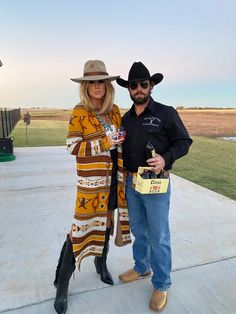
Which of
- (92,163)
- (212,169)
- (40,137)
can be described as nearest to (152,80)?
(92,163)

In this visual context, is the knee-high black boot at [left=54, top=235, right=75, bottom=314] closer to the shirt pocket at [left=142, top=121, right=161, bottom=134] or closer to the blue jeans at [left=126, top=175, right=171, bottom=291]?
the blue jeans at [left=126, top=175, right=171, bottom=291]

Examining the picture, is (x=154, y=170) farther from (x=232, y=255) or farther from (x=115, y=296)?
(x=232, y=255)

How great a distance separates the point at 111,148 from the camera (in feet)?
6.85

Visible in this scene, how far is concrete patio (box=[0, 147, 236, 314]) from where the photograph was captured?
2160 millimetres

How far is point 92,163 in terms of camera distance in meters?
2.07

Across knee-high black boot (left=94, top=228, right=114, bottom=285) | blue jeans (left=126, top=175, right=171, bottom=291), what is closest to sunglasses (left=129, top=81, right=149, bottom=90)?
blue jeans (left=126, top=175, right=171, bottom=291)

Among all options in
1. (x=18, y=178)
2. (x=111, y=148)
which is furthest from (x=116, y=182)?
(x=18, y=178)

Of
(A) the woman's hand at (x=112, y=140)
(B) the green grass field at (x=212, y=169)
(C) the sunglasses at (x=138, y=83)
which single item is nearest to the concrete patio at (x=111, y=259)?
(B) the green grass field at (x=212, y=169)

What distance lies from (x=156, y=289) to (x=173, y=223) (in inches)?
56.4

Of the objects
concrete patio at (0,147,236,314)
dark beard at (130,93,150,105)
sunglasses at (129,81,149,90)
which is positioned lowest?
concrete patio at (0,147,236,314)

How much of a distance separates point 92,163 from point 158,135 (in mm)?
496

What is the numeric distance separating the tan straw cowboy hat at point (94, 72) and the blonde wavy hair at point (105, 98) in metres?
0.04

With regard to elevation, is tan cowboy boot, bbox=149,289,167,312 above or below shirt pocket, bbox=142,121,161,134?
below

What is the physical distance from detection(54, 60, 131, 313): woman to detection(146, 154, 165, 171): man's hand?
0.25 meters
